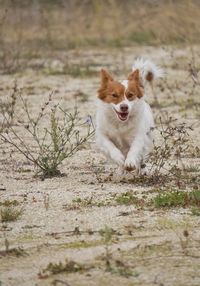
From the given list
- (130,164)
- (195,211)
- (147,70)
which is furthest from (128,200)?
(147,70)

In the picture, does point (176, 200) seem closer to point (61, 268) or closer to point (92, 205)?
point (92, 205)

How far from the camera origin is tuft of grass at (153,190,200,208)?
6727 millimetres

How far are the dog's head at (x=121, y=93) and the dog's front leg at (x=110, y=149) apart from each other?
230 millimetres

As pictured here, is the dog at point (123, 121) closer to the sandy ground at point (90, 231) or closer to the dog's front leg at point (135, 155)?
the dog's front leg at point (135, 155)

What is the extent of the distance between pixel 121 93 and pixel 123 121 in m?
0.25

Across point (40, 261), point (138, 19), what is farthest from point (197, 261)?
point (138, 19)

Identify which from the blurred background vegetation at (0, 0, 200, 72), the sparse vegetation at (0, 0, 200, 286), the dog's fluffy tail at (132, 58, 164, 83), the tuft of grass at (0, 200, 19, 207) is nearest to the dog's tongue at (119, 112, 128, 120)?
the sparse vegetation at (0, 0, 200, 286)

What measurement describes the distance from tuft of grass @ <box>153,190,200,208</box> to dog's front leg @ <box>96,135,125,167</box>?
112cm

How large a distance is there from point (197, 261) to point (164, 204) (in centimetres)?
125

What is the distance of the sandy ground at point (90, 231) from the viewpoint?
17.4ft

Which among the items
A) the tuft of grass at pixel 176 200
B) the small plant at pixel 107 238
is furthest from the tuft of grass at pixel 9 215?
the tuft of grass at pixel 176 200

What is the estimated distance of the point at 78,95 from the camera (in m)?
14.3

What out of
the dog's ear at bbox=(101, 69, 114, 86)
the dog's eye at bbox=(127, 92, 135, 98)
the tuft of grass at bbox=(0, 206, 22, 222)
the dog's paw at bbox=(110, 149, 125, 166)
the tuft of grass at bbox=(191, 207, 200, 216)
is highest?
the dog's ear at bbox=(101, 69, 114, 86)

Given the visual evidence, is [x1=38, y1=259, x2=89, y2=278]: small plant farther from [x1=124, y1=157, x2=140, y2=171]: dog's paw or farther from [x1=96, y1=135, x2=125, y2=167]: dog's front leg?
[x1=96, y1=135, x2=125, y2=167]: dog's front leg
